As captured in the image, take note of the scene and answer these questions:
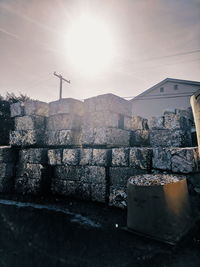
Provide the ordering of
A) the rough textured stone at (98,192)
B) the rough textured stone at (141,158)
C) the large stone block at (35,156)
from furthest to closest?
1. the large stone block at (35,156)
2. the rough textured stone at (98,192)
3. the rough textured stone at (141,158)

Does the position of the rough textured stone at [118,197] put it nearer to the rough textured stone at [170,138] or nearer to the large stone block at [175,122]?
the rough textured stone at [170,138]

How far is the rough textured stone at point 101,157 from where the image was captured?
11.5 ft

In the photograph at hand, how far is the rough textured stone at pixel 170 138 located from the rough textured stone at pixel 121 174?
2.40 feet

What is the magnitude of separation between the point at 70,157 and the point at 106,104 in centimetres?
127

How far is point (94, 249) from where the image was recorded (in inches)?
77.0

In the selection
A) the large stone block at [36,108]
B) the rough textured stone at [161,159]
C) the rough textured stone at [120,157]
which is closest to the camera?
the rough textured stone at [161,159]

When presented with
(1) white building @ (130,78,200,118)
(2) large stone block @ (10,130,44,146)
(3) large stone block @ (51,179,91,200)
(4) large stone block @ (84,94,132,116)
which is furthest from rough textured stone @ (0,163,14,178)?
(1) white building @ (130,78,200,118)

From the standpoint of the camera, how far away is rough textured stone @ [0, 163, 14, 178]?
444 cm

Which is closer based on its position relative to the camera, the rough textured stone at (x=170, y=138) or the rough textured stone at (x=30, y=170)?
the rough textured stone at (x=170, y=138)

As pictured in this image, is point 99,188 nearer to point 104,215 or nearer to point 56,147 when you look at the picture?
point 104,215

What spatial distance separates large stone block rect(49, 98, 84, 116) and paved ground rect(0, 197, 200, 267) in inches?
82.8

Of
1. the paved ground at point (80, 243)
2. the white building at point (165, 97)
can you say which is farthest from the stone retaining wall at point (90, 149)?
the white building at point (165, 97)

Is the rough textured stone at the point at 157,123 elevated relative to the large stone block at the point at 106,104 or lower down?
lower down

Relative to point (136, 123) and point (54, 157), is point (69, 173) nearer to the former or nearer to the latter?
point (54, 157)
